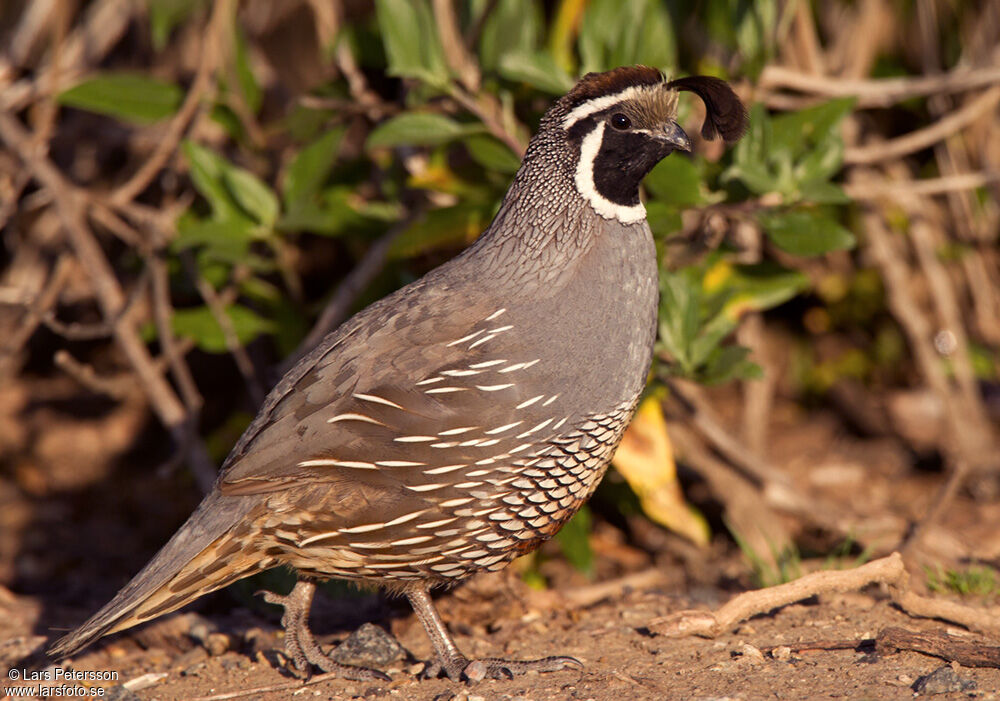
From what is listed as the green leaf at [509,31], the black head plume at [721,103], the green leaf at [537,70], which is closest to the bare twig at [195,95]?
the green leaf at [509,31]

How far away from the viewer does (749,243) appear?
450 centimetres

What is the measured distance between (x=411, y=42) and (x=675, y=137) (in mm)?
1183

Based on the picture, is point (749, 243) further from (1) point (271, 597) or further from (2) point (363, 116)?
(1) point (271, 597)

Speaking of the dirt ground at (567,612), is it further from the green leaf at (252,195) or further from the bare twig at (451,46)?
the bare twig at (451,46)

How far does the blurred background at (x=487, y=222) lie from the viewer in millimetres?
3932

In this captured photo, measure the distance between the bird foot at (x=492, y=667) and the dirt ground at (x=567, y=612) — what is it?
0.14ft

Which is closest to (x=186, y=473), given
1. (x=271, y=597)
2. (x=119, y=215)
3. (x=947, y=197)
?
(x=119, y=215)

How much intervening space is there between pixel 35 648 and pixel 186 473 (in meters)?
2.12

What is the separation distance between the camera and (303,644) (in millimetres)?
3473

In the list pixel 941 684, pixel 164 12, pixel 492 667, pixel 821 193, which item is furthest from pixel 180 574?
pixel 821 193

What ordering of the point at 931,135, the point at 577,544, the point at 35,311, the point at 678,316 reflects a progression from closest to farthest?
the point at 678,316 → the point at 577,544 → the point at 35,311 → the point at 931,135

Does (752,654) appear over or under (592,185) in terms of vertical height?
under

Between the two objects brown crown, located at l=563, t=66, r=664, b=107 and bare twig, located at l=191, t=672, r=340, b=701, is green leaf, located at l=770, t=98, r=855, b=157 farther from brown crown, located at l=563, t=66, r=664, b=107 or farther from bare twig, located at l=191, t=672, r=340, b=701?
bare twig, located at l=191, t=672, r=340, b=701

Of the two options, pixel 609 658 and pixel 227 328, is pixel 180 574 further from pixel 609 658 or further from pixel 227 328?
pixel 227 328
